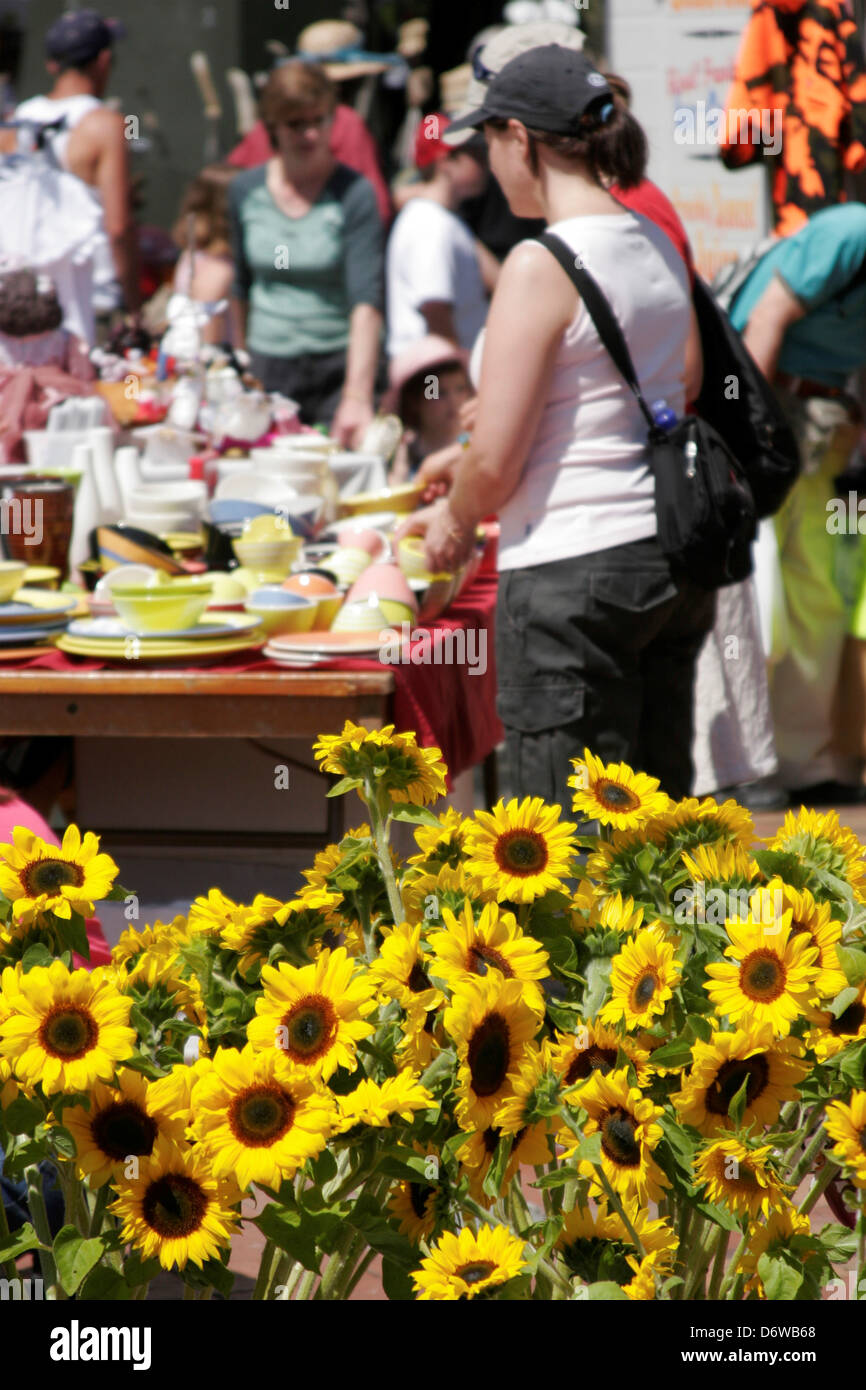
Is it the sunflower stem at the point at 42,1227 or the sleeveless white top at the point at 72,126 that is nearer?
the sunflower stem at the point at 42,1227

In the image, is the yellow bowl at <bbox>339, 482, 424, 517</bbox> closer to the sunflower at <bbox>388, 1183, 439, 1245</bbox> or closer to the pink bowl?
the pink bowl

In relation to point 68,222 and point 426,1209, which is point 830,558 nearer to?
point 68,222

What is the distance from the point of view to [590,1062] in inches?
38.1

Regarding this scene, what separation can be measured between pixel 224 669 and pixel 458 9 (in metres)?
8.95

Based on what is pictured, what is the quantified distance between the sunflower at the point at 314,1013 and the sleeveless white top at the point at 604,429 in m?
1.87

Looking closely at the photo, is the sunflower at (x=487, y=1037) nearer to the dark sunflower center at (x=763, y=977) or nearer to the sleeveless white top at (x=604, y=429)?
the dark sunflower center at (x=763, y=977)

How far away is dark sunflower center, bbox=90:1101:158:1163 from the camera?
2.94ft

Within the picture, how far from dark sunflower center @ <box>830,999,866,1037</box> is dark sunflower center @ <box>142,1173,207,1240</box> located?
0.35 meters

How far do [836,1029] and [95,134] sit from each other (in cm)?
594

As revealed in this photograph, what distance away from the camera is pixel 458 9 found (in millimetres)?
10703

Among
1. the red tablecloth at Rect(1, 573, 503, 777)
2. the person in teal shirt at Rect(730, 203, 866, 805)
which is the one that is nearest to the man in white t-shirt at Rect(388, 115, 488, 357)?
the person in teal shirt at Rect(730, 203, 866, 805)

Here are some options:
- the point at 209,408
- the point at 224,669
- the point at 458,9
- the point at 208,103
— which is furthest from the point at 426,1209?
the point at 208,103

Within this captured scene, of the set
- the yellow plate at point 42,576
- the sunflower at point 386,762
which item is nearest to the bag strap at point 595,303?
the yellow plate at point 42,576

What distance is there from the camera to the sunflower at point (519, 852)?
1021 mm
